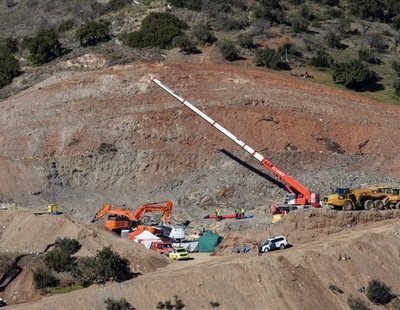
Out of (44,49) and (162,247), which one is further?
(44,49)

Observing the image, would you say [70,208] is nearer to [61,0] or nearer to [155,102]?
[155,102]

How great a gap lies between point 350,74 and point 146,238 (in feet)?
85.1

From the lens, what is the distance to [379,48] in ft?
273

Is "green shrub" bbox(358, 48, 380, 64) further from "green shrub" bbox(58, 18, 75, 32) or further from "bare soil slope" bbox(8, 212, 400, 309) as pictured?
"bare soil slope" bbox(8, 212, 400, 309)

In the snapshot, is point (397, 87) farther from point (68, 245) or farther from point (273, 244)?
point (68, 245)

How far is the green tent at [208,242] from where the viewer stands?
5141 cm

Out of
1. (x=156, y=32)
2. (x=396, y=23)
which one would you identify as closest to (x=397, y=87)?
(x=156, y=32)

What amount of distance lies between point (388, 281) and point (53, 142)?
2757 centimetres

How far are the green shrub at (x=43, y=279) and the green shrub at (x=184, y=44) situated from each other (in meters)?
32.5

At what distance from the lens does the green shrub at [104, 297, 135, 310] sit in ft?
134

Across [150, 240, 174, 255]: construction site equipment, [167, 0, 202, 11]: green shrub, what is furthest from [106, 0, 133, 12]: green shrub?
[150, 240, 174, 255]: construction site equipment

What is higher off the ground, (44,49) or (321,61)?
(44,49)

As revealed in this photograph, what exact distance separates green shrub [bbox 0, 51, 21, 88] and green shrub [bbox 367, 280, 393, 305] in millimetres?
40874

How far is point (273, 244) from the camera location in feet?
158
